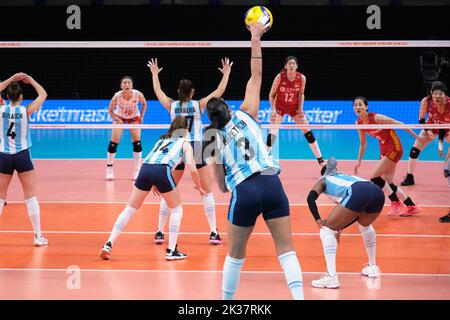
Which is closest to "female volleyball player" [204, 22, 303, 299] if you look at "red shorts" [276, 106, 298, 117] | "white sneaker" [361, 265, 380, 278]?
"white sneaker" [361, 265, 380, 278]

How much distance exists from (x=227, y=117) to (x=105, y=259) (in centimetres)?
346

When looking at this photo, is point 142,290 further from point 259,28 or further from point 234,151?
point 259,28

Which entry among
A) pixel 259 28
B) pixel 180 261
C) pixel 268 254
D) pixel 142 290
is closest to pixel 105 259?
pixel 180 261

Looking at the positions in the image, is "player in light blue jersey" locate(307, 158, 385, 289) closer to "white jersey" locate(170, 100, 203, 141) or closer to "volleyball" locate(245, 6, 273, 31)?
"volleyball" locate(245, 6, 273, 31)

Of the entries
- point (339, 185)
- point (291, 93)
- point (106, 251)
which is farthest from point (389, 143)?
point (106, 251)

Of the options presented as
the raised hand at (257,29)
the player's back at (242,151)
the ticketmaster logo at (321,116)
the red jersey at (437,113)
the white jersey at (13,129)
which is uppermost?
the ticketmaster logo at (321,116)

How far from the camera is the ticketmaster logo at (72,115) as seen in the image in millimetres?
22888

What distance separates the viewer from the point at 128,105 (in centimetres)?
1445

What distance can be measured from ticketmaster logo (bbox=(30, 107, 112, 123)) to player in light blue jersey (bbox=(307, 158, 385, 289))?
52.2 feet

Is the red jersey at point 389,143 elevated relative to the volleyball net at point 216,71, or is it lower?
lower

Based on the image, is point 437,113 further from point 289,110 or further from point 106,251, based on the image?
point 106,251

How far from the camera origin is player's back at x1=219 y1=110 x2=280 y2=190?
19.9 ft

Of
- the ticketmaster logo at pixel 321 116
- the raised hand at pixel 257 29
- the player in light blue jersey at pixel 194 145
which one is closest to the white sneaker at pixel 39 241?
the player in light blue jersey at pixel 194 145

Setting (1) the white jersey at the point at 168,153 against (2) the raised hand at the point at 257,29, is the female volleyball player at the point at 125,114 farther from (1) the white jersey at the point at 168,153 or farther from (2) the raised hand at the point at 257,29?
(2) the raised hand at the point at 257,29
